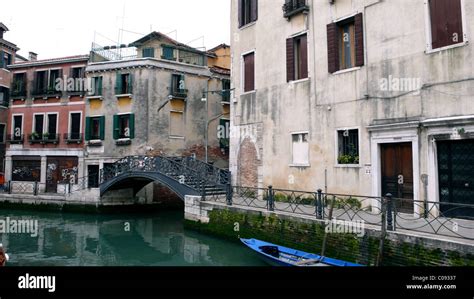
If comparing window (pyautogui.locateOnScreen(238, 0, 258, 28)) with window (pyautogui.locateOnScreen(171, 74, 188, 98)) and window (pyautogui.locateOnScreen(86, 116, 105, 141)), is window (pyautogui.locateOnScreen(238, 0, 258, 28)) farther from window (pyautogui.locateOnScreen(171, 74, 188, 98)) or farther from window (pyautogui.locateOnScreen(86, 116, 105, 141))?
window (pyautogui.locateOnScreen(86, 116, 105, 141))

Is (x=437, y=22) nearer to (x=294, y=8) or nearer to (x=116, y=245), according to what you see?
(x=294, y=8)

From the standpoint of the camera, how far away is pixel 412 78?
10.4 m

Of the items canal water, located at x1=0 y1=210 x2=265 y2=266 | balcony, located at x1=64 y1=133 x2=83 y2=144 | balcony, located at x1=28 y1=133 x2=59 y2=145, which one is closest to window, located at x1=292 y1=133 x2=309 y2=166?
canal water, located at x1=0 y1=210 x2=265 y2=266

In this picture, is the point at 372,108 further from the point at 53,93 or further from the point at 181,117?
the point at 53,93

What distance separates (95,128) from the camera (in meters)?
21.8

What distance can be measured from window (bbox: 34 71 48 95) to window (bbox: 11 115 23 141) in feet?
7.16

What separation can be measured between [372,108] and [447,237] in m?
5.02

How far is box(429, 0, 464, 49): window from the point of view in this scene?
941 cm

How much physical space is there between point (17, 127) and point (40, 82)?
3343 mm

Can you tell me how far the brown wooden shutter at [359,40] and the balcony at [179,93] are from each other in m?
11.8

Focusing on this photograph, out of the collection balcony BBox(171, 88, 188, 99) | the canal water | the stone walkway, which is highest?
balcony BBox(171, 88, 188, 99)

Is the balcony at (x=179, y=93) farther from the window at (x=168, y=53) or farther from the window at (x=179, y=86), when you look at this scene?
the window at (x=168, y=53)

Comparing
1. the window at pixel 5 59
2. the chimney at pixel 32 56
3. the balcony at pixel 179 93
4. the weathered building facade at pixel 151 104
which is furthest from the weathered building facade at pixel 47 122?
the balcony at pixel 179 93

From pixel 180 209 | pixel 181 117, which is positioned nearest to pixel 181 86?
pixel 181 117
